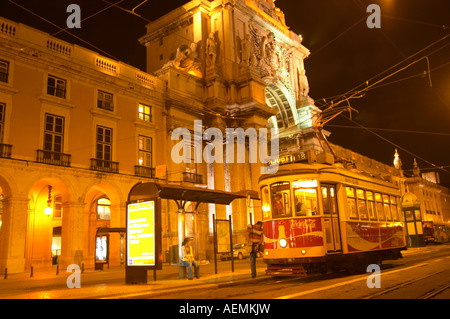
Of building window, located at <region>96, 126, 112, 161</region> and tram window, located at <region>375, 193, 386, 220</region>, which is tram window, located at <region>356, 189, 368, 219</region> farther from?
building window, located at <region>96, 126, 112, 161</region>

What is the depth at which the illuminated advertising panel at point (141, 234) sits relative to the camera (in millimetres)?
11945

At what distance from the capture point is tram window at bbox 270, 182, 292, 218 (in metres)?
12.0

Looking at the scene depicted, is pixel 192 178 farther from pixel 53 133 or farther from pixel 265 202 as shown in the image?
pixel 265 202

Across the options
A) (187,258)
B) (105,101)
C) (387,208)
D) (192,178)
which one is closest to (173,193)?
(187,258)

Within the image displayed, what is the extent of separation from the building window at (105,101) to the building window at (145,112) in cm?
249

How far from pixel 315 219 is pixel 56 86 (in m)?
18.0

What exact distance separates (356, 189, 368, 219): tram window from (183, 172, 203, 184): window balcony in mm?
17488

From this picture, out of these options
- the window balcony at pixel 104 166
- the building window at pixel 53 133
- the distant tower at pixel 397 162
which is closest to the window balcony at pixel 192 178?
the window balcony at pixel 104 166

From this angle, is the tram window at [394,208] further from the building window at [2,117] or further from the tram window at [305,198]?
the building window at [2,117]

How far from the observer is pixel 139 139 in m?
27.3

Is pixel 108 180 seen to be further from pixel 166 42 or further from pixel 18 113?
pixel 166 42

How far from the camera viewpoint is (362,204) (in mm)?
13484
